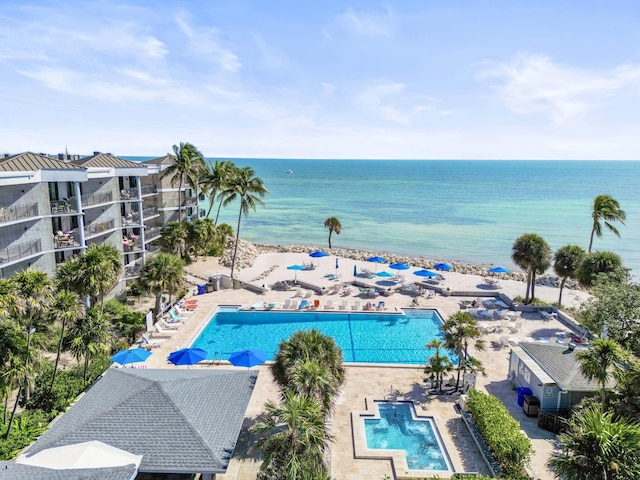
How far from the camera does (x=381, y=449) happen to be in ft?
46.5

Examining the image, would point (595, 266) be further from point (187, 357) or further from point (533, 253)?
point (187, 357)

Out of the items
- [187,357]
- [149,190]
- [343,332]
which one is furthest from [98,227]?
[343,332]

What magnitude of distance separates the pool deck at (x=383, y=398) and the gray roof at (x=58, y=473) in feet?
11.8

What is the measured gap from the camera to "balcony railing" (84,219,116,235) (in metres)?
28.0

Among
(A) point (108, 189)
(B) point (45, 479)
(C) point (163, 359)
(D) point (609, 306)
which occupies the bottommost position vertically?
(C) point (163, 359)

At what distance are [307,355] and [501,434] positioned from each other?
6.80 m

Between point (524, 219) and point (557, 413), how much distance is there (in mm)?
71988

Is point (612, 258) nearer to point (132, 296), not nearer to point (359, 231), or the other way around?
point (132, 296)

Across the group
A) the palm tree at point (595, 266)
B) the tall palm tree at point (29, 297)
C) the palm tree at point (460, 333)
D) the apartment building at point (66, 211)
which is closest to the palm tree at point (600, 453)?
the palm tree at point (460, 333)

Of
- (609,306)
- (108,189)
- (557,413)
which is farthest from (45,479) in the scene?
(108,189)

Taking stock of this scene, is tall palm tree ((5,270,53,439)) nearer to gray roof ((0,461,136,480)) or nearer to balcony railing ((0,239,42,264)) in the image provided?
gray roof ((0,461,136,480))

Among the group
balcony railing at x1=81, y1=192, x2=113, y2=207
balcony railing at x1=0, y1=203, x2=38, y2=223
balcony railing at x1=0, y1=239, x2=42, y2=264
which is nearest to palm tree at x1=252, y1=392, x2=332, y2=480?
balcony railing at x1=0, y1=239, x2=42, y2=264

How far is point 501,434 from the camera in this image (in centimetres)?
1361

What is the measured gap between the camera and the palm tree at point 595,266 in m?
25.0
